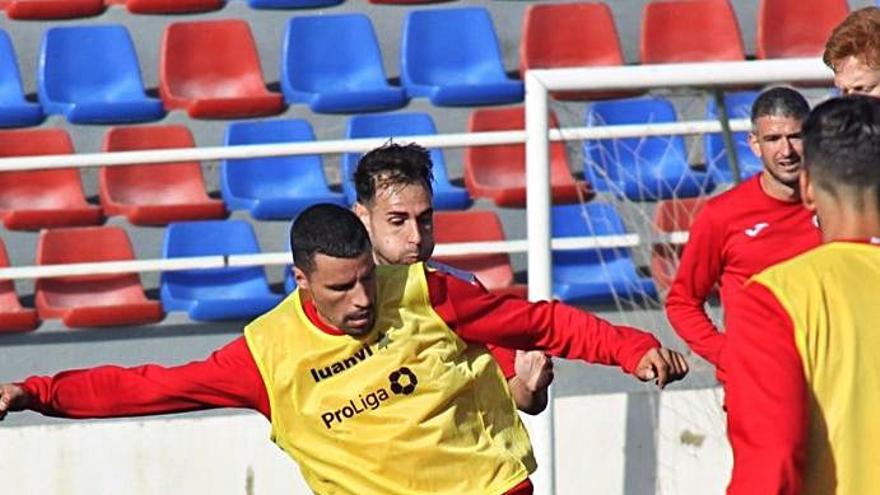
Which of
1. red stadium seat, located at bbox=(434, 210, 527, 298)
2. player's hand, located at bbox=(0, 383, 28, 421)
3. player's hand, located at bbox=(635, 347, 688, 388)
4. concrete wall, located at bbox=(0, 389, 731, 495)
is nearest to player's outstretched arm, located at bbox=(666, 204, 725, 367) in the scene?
player's hand, located at bbox=(635, 347, 688, 388)

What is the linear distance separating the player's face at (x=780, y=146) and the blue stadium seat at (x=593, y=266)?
1.85m

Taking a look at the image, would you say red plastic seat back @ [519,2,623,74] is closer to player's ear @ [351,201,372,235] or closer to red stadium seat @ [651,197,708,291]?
red stadium seat @ [651,197,708,291]

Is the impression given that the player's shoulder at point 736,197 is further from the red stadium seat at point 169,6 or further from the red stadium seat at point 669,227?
the red stadium seat at point 169,6

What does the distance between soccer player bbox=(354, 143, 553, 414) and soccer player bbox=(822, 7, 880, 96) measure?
3.53 feet

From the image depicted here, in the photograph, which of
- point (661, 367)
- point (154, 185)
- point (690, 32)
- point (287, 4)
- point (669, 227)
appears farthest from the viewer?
point (690, 32)

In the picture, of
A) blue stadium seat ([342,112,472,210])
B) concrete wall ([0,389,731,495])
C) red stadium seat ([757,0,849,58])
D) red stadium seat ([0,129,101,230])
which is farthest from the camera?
red stadium seat ([757,0,849,58])

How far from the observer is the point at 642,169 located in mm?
7410

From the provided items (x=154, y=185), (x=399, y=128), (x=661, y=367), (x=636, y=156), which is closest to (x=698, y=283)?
(x=661, y=367)

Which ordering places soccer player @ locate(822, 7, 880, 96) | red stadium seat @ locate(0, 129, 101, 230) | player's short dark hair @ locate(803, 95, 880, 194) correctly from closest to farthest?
1. player's short dark hair @ locate(803, 95, 880, 194)
2. soccer player @ locate(822, 7, 880, 96)
3. red stadium seat @ locate(0, 129, 101, 230)

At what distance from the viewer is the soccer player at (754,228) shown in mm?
5371

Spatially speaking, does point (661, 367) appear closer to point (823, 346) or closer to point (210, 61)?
→ point (823, 346)

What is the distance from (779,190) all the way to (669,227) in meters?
1.83

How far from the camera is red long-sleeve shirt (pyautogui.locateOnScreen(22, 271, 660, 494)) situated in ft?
14.2

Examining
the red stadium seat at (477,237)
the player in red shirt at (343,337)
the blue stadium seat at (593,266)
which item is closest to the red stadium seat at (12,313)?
the red stadium seat at (477,237)
